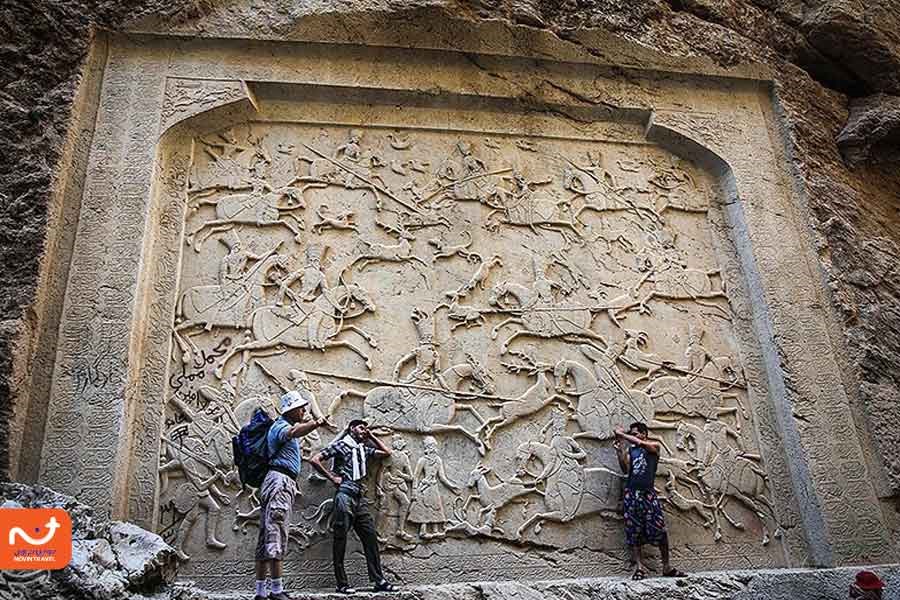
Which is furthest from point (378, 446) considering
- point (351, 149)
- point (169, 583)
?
point (351, 149)

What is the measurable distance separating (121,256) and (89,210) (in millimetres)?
485

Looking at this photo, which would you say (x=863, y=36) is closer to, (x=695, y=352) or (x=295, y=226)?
(x=695, y=352)

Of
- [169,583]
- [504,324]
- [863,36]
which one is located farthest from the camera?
[863,36]

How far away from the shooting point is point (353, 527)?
5.53 metres

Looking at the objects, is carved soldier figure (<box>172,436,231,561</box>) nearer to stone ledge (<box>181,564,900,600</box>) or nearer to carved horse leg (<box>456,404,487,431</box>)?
stone ledge (<box>181,564,900,600</box>)

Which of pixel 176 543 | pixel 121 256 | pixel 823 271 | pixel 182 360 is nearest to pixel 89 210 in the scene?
pixel 121 256

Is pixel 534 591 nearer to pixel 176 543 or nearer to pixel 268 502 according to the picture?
pixel 268 502

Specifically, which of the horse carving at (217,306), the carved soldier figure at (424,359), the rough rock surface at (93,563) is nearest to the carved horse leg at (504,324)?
the carved soldier figure at (424,359)

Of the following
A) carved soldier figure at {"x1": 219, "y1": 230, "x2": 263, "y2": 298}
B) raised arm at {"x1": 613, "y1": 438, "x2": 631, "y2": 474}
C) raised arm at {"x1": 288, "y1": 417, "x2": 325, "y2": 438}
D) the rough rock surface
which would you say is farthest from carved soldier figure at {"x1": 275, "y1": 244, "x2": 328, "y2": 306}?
raised arm at {"x1": 613, "y1": 438, "x2": 631, "y2": 474}

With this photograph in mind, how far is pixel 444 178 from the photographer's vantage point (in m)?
7.27

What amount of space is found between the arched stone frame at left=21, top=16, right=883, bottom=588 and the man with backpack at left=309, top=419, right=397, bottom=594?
130 centimetres

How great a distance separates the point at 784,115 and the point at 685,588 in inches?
183

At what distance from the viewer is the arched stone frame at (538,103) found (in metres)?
5.61

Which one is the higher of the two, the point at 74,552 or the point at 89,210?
the point at 89,210
